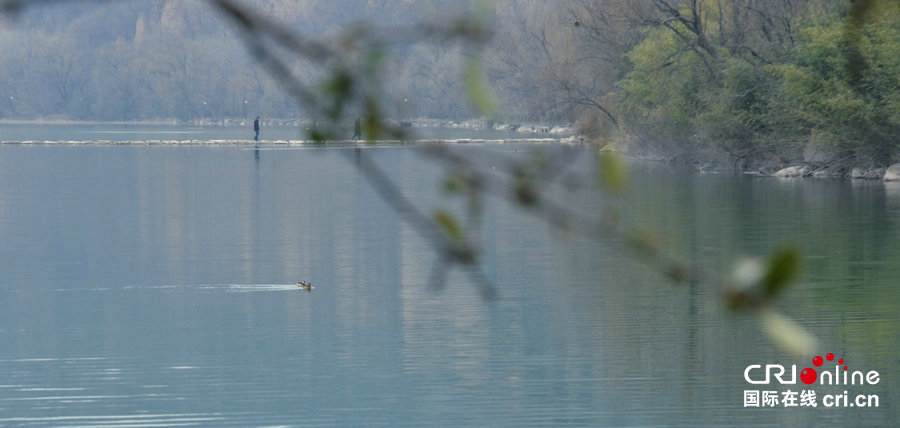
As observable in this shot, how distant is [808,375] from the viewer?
1437 centimetres

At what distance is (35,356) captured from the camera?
16062 millimetres

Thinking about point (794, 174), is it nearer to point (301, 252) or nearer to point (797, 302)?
point (301, 252)

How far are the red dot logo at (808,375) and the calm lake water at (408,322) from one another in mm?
87

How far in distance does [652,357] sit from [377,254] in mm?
11689

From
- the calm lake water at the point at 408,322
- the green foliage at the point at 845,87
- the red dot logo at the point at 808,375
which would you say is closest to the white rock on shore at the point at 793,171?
the green foliage at the point at 845,87

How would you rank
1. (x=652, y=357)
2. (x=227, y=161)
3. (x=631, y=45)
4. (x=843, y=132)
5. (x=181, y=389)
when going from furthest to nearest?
1. (x=227, y=161)
2. (x=631, y=45)
3. (x=843, y=132)
4. (x=652, y=357)
5. (x=181, y=389)

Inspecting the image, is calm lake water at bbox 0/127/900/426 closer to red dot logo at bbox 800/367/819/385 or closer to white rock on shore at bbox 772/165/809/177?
red dot logo at bbox 800/367/819/385

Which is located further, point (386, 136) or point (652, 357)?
point (652, 357)

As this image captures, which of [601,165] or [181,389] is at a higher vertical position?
[601,165]

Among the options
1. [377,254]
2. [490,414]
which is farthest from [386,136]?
[377,254]

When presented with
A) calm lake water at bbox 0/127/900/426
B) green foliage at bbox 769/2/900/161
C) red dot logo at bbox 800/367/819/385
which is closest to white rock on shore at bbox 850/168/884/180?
green foliage at bbox 769/2/900/161

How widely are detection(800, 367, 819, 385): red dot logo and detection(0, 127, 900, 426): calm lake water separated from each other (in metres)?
0.09

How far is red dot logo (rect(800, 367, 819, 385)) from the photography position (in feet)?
46.7

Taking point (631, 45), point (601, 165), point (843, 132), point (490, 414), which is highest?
point (631, 45)
